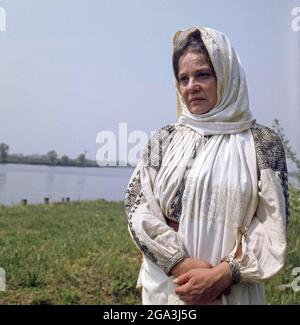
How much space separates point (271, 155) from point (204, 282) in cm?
31

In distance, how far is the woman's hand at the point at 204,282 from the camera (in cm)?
82

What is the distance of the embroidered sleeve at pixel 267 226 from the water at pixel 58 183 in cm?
45

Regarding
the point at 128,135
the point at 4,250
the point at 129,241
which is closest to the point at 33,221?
the point at 4,250

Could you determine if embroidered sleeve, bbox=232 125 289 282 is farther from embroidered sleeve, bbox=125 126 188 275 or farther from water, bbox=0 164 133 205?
water, bbox=0 164 133 205

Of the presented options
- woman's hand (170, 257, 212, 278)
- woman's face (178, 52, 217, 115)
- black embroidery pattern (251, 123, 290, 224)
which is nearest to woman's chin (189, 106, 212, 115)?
woman's face (178, 52, 217, 115)

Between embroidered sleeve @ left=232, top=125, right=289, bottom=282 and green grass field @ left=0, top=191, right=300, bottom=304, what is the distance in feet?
1.26

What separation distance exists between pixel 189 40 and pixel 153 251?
0.48 metres

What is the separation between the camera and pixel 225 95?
89 centimetres

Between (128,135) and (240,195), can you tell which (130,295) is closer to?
(128,135)

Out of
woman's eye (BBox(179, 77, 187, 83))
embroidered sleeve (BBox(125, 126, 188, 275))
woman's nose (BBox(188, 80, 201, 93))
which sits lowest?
embroidered sleeve (BBox(125, 126, 188, 275))

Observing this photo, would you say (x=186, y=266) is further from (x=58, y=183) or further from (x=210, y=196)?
(x=58, y=183)

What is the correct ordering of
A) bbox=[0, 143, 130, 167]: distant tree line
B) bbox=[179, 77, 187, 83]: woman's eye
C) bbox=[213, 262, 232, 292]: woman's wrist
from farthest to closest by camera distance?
bbox=[0, 143, 130, 167]: distant tree line → bbox=[179, 77, 187, 83]: woman's eye → bbox=[213, 262, 232, 292]: woman's wrist

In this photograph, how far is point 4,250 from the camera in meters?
1.31

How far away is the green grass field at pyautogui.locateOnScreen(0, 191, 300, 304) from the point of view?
125 centimetres
